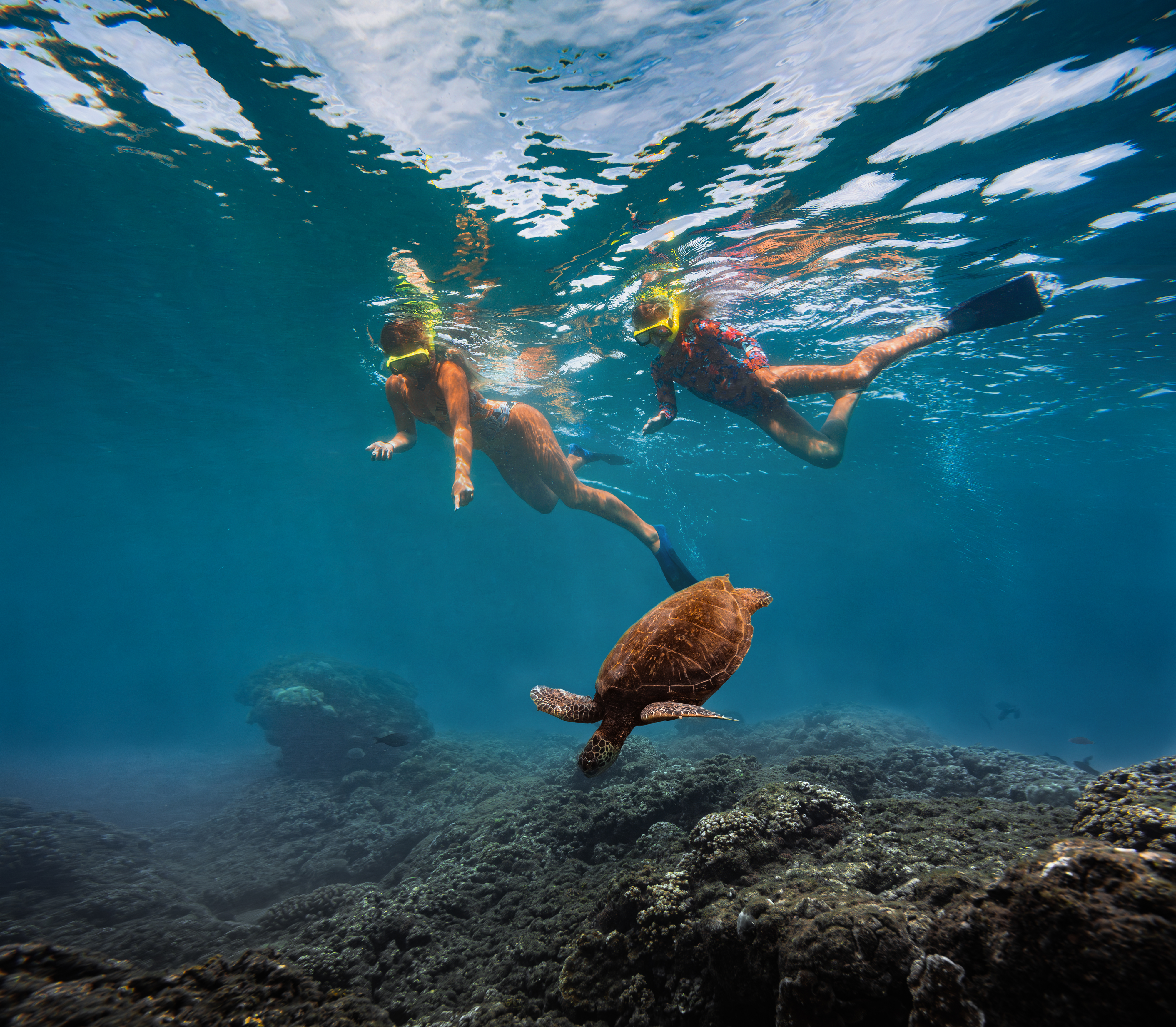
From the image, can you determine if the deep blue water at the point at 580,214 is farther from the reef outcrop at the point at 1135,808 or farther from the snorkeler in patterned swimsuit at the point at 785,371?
the reef outcrop at the point at 1135,808

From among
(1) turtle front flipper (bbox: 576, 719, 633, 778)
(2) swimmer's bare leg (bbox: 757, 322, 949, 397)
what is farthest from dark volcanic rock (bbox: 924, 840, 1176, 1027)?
(2) swimmer's bare leg (bbox: 757, 322, 949, 397)

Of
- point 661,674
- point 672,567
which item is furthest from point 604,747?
point 672,567

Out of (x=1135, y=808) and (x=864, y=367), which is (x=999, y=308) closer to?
(x=864, y=367)

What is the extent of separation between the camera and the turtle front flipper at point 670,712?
224cm

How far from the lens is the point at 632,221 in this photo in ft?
26.6

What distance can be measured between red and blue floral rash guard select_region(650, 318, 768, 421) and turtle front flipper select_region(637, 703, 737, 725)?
228 inches

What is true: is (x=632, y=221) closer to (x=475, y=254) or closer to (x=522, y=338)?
(x=475, y=254)

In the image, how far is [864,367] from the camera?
281 inches

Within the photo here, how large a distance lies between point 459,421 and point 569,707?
466cm

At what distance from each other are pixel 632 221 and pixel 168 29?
6.71 metres

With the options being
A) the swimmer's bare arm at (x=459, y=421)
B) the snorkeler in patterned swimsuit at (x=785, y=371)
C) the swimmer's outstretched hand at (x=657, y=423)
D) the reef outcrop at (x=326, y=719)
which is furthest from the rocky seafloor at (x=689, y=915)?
the reef outcrop at (x=326, y=719)

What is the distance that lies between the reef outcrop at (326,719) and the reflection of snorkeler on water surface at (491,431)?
1065cm

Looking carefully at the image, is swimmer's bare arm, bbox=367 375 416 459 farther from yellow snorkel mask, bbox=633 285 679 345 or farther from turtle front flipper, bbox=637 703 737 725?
turtle front flipper, bbox=637 703 737 725

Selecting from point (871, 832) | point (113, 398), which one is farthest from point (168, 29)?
point (113, 398)
